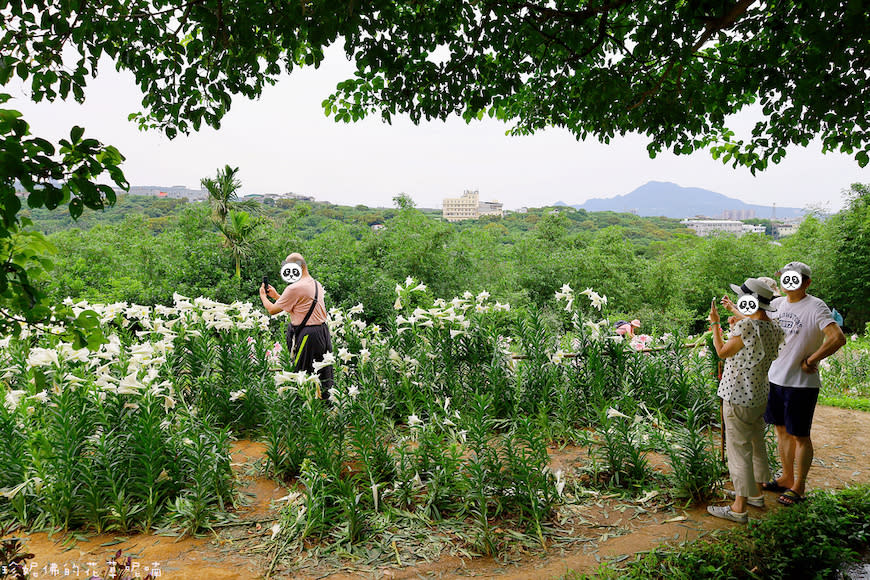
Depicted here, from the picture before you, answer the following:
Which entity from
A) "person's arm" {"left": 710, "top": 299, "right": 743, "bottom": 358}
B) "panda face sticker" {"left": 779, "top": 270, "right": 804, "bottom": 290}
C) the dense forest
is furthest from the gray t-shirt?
the dense forest

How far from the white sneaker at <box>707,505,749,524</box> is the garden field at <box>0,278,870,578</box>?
0.20 ft

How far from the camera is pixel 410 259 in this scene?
2609cm

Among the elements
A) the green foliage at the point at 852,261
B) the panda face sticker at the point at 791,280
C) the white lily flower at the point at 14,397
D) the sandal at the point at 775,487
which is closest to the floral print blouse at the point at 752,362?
the panda face sticker at the point at 791,280

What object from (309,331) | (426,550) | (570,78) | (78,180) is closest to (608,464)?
(426,550)

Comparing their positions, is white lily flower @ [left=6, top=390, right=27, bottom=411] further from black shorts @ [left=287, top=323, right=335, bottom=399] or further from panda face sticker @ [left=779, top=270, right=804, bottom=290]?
panda face sticker @ [left=779, top=270, right=804, bottom=290]

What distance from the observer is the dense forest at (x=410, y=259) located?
19219 millimetres

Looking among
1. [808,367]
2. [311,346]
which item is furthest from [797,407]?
[311,346]

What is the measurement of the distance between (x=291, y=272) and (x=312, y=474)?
2414 mm

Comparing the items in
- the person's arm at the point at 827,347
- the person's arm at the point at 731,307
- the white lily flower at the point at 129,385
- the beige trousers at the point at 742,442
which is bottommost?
the beige trousers at the point at 742,442

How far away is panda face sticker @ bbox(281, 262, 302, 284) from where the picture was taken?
529 centimetres

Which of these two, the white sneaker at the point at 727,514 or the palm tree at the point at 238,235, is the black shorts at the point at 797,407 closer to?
the white sneaker at the point at 727,514

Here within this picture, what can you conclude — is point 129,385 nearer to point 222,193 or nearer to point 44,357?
point 44,357

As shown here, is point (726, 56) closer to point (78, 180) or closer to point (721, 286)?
point (78, 180)

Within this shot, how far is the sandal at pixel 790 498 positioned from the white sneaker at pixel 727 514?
502mm
